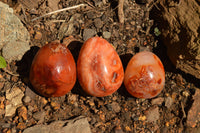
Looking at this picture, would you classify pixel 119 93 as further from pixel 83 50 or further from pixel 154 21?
pixel 154 21

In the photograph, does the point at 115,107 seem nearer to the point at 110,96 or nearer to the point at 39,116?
the point at 110,96

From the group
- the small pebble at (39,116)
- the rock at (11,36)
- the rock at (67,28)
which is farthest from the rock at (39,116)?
the rock at (67,28)

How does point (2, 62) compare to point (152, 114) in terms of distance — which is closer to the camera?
point (2, 62)

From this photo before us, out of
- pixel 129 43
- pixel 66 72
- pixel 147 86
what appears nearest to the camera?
pixel 66 72

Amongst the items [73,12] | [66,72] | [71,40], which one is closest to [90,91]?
[66,72]

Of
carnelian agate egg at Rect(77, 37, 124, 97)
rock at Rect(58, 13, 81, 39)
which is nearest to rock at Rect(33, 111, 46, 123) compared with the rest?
carnelian agate egg at Rect(77, 37, 124, 97)

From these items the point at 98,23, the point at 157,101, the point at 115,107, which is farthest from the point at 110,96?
the point at 98,23
